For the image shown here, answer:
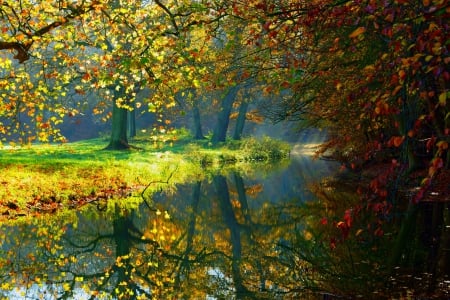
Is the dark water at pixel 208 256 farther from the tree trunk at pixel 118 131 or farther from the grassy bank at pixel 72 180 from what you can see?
the tree trunk at pixel 118 131

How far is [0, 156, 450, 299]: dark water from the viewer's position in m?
8.88

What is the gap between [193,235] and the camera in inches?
550

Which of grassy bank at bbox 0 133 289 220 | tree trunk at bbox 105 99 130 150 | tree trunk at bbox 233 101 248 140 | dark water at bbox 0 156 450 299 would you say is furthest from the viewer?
tree trunk at bbox 233 101 248 140

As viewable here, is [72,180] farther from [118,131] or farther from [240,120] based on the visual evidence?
[240,120]

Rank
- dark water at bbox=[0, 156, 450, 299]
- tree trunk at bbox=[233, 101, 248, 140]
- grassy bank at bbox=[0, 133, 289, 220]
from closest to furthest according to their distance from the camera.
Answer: dark water at bbox=[0, 156, 450, 299]
grassy bank at bbox=[0, 133, 289, 220]
tree trunk at bbox=[233, 101, 248, 140]

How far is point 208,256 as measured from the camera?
1166 cm

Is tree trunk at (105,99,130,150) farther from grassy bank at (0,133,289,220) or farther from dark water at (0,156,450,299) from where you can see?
dark water at (0,156,450,299)

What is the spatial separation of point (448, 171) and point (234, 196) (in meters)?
8.07

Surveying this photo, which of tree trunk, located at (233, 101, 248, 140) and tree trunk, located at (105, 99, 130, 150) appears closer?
tree trunk, located at (105, 99, 130, 150)

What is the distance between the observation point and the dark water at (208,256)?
350 inches

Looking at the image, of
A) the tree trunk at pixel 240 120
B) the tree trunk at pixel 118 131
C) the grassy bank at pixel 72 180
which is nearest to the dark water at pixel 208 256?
the grassy bank at pixel 72 180

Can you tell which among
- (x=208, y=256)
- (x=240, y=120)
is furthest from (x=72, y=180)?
(x=240, y=120)

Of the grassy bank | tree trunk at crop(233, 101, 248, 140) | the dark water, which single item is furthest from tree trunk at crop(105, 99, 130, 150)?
the dark water

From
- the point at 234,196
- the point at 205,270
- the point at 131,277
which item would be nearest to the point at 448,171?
the point at 234,196
